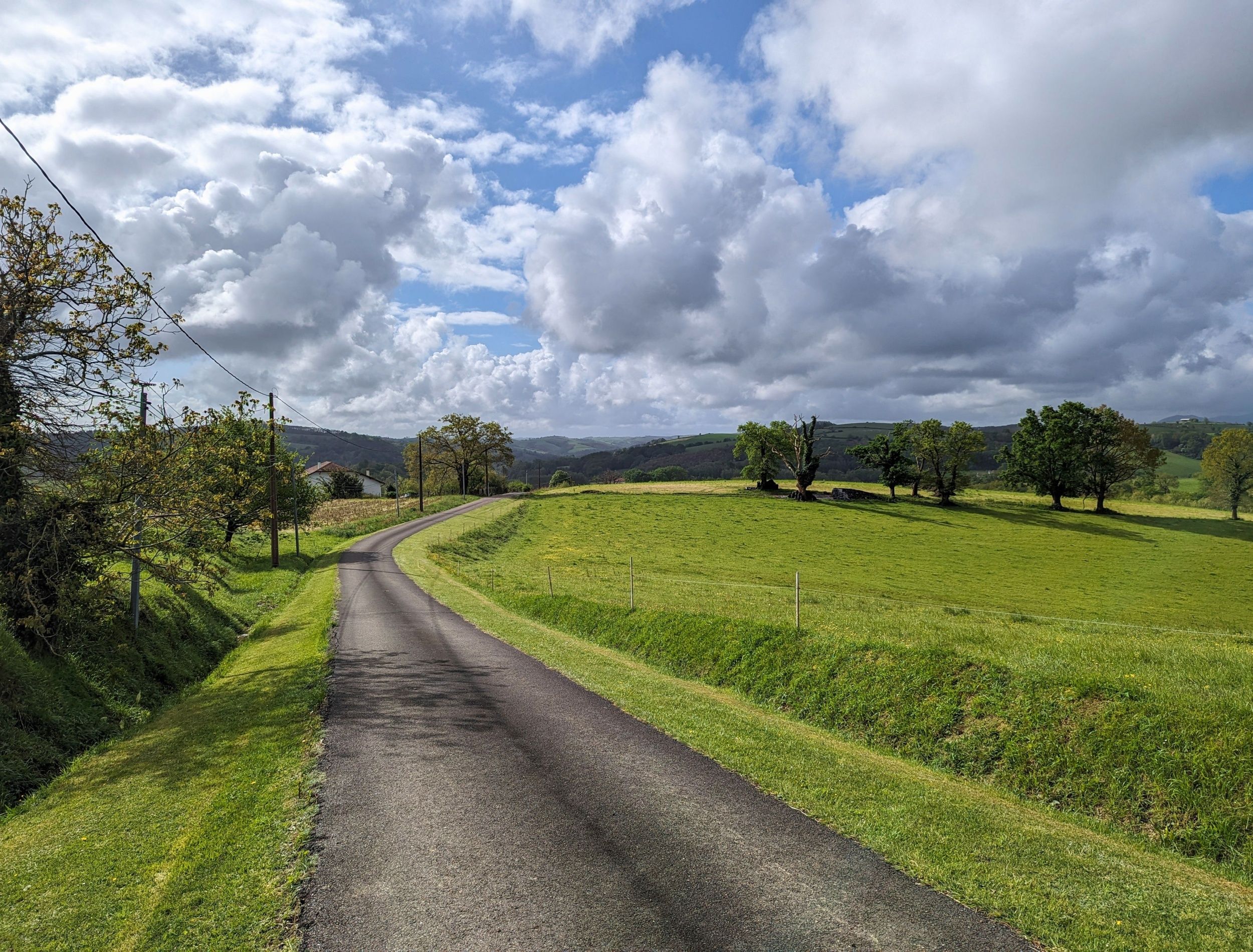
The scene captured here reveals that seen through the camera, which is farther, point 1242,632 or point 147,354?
point 1242,632

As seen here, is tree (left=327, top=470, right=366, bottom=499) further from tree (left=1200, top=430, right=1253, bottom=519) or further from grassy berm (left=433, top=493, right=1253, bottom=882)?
tree (left=1200, top=430, right=1253, bottom=519)

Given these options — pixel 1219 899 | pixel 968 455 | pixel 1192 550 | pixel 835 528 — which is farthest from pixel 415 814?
pixel 968 455

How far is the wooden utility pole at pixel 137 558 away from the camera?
55.8 feet

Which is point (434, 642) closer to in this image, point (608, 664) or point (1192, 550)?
point (608, 664)

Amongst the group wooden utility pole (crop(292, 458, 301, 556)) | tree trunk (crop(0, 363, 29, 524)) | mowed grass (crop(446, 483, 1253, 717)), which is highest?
tree trunk (crop(0, 363, 29, 524))

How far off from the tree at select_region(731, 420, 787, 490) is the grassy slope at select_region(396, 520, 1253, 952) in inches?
3354

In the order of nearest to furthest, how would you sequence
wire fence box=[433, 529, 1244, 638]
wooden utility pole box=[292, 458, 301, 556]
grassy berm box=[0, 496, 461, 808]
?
grassy berm box=[0, 496, 461, 808], wire fence box=[433, 529, 1244, 638], wooden utility pole box=[292, 458, 301, 556]

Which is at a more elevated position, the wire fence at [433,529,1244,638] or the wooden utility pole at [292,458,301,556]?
the wooden utility pole at [292,458,301,556]

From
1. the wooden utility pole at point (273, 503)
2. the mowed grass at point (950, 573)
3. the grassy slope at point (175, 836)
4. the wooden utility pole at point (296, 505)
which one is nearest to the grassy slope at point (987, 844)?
the mowed grass at point (950, 573)

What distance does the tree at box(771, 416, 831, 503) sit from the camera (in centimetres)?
8525

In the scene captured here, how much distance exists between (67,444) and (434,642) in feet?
37.4

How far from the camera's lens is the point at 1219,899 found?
22.6ft

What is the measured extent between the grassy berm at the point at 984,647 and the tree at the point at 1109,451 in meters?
24.1

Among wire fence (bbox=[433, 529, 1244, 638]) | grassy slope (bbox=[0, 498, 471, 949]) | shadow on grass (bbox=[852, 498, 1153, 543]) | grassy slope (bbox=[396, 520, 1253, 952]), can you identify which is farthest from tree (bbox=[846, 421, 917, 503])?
grassy slope (bbox=[0, 498, 471, 949])
